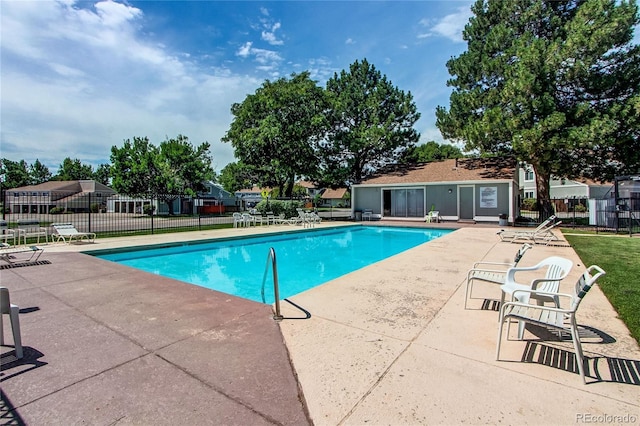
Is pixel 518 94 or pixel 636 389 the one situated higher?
pixel 518 94

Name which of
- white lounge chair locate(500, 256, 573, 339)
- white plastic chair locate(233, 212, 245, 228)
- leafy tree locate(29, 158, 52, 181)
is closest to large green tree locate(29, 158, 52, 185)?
leafy tree locate(29, 158, 52, 181)

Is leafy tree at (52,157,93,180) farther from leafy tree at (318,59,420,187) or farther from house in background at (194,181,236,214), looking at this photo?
leafy tree at (318,59,420,187)

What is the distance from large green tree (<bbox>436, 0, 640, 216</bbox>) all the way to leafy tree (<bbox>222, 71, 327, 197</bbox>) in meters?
11.2

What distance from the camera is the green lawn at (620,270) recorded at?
4.00m

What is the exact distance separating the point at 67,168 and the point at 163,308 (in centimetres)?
8551

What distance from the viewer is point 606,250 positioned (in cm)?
884

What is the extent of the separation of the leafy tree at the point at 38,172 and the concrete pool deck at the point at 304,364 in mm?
87087

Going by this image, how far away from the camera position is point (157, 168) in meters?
34.2

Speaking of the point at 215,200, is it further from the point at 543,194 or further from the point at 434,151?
the point at 543,194

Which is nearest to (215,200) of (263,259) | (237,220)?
(237,220)

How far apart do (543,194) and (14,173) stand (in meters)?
88.3

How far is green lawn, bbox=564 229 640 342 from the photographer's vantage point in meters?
4.00

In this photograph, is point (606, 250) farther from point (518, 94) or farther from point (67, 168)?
point (67, 168)

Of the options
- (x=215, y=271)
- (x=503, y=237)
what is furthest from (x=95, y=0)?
(x=503, y=237)
